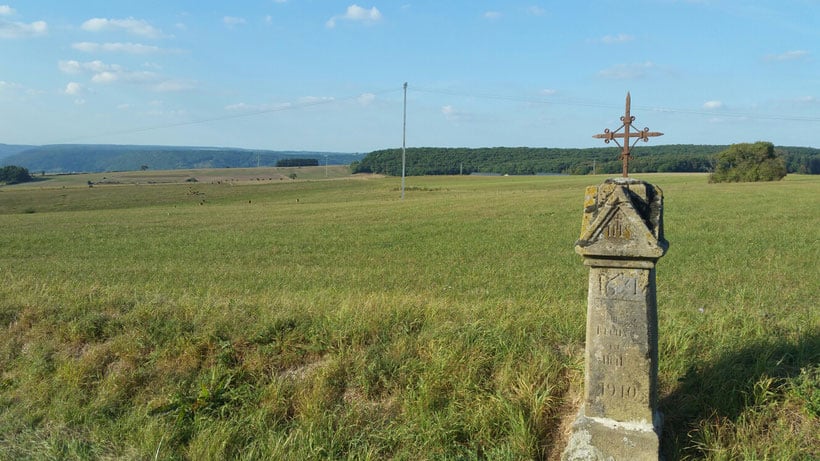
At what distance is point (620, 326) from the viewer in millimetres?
3832

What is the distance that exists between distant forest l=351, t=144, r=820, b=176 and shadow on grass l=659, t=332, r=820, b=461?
76.1 m

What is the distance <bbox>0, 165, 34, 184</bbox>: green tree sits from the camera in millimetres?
90656

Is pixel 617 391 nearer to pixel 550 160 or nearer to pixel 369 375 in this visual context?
pixel 369 375

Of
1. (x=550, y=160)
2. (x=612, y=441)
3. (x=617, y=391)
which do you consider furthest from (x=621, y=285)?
(x=550, y=160)

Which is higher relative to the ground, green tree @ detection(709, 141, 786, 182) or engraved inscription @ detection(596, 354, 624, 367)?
green tree @ detection(709, 141, 786, 182)

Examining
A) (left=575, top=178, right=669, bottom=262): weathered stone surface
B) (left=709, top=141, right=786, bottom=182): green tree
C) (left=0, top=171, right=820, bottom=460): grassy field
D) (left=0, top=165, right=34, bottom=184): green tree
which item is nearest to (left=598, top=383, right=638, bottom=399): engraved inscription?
(left=0, top=171, right=820, bottom=460): grassy field

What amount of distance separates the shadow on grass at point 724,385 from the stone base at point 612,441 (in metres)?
0.43

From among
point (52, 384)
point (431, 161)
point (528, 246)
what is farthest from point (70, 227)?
point (431, 161)

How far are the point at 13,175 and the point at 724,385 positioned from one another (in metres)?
113

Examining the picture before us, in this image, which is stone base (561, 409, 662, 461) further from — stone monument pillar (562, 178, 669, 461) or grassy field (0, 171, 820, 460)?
grassy field (0, 171, 820, 460)

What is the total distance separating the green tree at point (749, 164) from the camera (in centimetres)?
6556

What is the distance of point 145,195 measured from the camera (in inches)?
2408

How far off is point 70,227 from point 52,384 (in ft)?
83.8

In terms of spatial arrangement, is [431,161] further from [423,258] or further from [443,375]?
[443,375]
